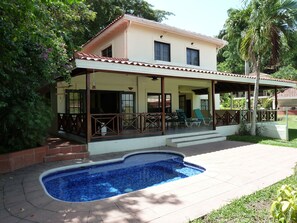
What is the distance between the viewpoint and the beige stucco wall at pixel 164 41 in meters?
12.9

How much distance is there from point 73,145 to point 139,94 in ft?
19.7

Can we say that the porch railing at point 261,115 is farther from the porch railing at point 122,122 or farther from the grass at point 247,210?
the grass at point 247,210

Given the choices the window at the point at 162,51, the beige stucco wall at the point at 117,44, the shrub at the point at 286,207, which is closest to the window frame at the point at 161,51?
the window at the point at 162,51

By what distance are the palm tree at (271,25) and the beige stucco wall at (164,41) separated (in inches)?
Answer: 168

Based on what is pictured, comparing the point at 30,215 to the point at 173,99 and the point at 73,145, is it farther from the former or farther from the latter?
the point at 173,99

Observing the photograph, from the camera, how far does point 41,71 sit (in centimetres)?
709

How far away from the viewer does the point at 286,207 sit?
2.77 meters

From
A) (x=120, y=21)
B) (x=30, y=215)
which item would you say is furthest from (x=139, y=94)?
(x=30, y=215)

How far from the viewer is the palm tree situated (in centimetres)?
1093

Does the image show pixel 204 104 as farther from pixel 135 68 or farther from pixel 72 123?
pixel 72 123

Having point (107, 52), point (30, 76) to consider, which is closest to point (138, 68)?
point (30, 76)

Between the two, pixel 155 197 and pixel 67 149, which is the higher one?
pixel 67 149

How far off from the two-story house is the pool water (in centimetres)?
159

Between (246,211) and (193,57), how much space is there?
13181mm
